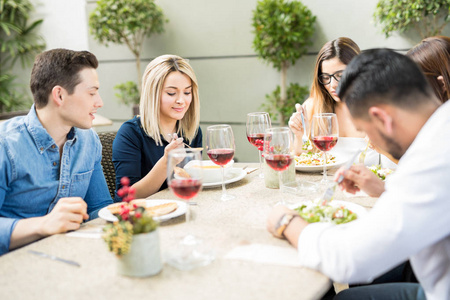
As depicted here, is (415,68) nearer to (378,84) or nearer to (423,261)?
(378,84)

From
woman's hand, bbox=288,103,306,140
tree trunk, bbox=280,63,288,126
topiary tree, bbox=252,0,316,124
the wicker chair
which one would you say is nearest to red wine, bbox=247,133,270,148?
woman's hand, bbox=288,103,306,140

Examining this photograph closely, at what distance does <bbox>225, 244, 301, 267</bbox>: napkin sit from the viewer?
1.12 m

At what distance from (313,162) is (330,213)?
0.83m

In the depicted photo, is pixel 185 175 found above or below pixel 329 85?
below

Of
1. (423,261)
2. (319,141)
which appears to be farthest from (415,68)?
(319,141)

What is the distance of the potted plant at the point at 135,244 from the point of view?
104 centimetres

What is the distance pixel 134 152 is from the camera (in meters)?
2.30

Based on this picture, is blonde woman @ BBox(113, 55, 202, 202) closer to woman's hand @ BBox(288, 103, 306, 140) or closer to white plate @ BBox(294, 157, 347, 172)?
woman's hand @ BBox(288, 103, 306, 140)

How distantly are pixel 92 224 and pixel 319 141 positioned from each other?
95 cm

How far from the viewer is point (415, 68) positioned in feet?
3.61

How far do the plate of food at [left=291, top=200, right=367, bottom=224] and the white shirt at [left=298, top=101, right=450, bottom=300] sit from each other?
21cm

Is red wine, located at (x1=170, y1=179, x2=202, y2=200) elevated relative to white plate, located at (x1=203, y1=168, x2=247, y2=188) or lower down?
elevated

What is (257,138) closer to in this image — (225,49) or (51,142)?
(51,142)

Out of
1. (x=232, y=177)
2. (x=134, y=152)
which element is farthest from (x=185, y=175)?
(x=134, y=152)
